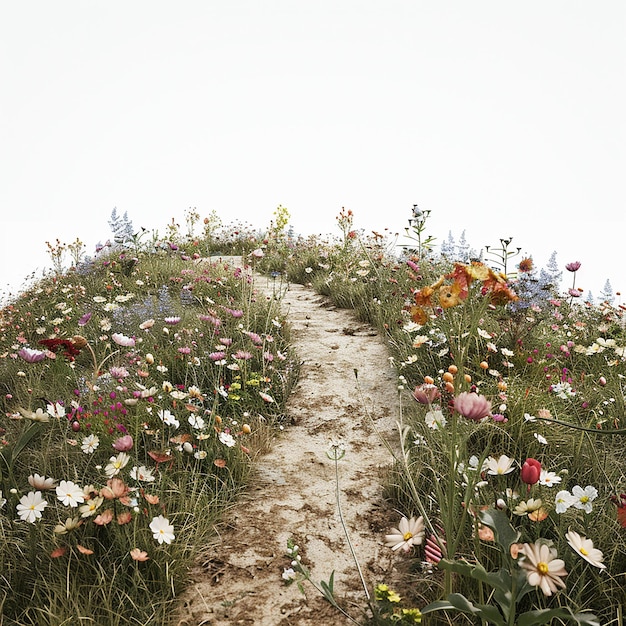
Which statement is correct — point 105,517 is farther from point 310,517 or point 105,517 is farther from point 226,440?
point 310,517

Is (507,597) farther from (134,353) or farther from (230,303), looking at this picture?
(230,303)

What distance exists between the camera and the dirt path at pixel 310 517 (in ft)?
6.57

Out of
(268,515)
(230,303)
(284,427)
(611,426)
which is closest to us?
(268,515)

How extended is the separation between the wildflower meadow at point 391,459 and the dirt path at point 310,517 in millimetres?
61

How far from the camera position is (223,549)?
90.3 inches

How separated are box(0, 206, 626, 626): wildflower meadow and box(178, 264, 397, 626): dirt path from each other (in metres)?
0.06

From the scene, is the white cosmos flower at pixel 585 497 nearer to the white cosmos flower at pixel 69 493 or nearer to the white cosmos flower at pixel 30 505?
the white cosmos flower at pixel 69 493

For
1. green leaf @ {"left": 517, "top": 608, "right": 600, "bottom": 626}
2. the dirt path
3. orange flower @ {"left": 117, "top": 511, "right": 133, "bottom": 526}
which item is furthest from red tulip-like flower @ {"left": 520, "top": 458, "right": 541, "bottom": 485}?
orange flower @ {"left": 117, "top": 511, "right": 133, "bottom": 526}

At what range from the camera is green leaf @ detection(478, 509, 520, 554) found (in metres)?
1.50

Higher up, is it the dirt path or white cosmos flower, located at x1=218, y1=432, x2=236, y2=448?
white cosmos flower, located at x1=218, y1=432, x2=236, y2=448

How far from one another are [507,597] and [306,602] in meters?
0.86

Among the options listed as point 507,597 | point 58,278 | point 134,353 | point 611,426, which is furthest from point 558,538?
point 58,278

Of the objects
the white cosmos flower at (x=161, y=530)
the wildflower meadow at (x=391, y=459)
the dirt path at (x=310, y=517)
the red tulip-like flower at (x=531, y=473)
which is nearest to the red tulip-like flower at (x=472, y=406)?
the wildflower meadow at (x=391, y=459)

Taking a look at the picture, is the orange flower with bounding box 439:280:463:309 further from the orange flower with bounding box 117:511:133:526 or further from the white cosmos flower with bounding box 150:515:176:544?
the orange flower with bounding box 117:511:133:526
